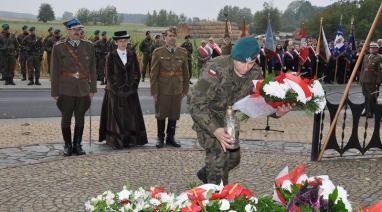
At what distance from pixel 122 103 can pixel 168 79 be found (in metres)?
0.94

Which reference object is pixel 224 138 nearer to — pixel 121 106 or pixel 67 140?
pixel 67 140

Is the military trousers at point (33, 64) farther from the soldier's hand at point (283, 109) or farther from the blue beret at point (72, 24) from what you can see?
the soldier's hand at point (283, 109)

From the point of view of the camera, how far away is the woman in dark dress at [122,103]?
865 centimetres

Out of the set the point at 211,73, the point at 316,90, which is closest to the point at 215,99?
the point at 211,73

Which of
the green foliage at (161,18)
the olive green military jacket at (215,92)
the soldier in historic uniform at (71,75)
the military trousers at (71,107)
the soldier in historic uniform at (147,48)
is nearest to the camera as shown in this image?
the olive green military jacket at (215,92)

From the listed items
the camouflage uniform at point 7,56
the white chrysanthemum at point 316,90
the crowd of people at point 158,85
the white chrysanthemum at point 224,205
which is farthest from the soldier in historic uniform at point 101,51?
the white chrysanthemum at point 224,205

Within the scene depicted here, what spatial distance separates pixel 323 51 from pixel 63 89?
15917mm

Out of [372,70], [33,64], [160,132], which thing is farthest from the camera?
[33,64]

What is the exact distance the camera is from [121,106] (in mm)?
8828

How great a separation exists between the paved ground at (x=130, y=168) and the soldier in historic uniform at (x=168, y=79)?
0.64 m

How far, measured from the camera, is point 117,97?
8.80 metres

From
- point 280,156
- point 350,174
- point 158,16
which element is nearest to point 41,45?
point 280,156

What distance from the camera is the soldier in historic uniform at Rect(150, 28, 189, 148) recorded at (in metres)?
8.71

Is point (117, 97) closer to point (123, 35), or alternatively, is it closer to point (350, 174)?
point (123, 35)
